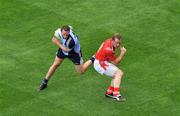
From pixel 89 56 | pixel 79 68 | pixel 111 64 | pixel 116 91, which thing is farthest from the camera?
pixel 89 56

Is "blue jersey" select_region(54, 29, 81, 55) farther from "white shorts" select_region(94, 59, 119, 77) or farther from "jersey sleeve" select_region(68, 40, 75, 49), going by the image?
"white shorts" select_region(94, 59, 119, 77)

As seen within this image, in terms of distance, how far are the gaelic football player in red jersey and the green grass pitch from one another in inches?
13.1

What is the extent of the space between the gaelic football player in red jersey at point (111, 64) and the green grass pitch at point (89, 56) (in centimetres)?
33

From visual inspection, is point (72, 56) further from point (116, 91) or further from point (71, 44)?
point (116, 91)

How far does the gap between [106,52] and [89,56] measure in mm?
2907

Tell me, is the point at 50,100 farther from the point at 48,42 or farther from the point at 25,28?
the point at 25,28

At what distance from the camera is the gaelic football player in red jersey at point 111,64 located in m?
16.1

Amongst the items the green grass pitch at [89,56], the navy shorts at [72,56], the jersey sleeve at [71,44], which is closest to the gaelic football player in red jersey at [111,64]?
the green grass pitch at [89,56]

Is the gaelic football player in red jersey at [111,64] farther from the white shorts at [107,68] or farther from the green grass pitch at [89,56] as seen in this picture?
the green grass pitch at [89,56]

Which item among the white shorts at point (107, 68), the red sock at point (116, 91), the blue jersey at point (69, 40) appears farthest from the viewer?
the blue jersey at point (69, 40)

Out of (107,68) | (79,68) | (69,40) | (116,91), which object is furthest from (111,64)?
(69,40)

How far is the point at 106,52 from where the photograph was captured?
53.1 feet

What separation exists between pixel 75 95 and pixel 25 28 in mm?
5294

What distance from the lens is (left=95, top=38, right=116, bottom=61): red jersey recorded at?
1612 centimetres
